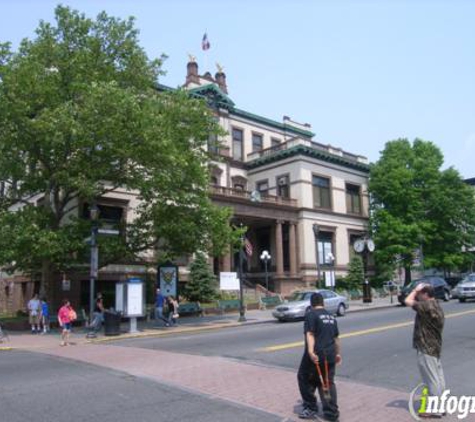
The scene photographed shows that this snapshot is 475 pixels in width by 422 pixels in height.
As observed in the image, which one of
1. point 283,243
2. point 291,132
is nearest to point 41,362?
point 283,243

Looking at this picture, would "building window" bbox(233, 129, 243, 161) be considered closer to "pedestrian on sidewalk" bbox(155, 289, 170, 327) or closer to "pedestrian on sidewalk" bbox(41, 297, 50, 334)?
"pedestrian on sidewalk" bbox(155, 289, 170, 327)

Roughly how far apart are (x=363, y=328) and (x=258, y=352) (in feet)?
21.1

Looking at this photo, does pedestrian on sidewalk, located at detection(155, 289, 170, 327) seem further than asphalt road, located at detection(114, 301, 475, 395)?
Yes

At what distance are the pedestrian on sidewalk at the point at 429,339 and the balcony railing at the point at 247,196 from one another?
2905 centimetres

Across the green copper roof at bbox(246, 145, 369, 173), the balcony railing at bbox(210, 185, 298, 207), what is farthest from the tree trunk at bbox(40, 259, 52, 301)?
the green copper roof at bbox(246, 145, 369, 173)

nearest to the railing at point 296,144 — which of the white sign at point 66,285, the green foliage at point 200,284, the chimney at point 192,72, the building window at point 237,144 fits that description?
the building window at point 237,144

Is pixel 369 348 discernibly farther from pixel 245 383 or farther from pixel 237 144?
pixel 237 144

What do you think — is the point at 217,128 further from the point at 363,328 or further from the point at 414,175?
the point at 414,175

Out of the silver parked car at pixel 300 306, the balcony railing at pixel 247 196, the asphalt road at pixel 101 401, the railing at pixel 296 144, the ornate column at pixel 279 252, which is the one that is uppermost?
the railing at pixel 296 144

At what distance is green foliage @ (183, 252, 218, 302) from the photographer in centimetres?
3166

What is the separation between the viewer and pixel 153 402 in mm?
8312

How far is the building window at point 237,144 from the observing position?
45.8 meters

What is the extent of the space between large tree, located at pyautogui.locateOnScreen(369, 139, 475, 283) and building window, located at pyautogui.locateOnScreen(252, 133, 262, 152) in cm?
1101

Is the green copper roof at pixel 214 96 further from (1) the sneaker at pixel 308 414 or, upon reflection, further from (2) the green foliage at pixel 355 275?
(1) the sneaker at pixel 308 414
